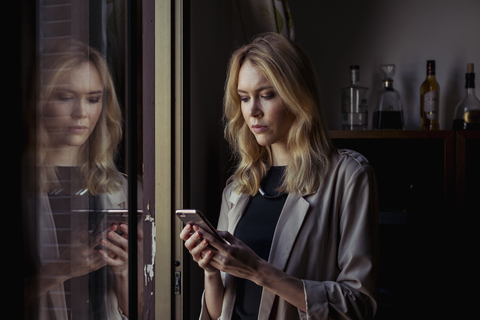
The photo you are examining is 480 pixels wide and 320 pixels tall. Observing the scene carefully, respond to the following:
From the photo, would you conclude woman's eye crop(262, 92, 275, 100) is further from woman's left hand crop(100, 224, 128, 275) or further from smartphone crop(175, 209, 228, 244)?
woman's left hand crop(100, 224, 128, 275)

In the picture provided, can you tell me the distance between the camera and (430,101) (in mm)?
1826

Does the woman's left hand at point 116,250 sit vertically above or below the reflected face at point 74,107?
below

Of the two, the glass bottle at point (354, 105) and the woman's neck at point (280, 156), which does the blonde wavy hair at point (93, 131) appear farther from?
the glass bottle at point (354, 105)

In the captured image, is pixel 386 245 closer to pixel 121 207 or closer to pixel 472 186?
pixel 472 186

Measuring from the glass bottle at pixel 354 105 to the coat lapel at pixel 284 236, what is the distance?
860 mm

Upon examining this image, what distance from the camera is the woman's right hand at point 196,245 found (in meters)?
0.96

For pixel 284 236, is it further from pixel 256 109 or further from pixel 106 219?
pixel 106 219

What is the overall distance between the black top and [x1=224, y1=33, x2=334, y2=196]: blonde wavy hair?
0.04 meters

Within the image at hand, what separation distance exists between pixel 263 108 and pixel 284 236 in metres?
0.38

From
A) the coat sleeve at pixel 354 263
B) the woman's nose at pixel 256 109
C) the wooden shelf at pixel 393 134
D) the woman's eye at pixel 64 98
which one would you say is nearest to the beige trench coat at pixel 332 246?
the coat sleeve at pixel 354 263

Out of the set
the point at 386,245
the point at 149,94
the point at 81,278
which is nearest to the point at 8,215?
the point at 81,278

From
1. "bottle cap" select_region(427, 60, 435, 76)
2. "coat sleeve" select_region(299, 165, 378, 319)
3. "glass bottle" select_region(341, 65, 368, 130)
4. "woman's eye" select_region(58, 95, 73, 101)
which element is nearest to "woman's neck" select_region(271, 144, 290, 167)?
"coat sleeve" select_region(299, 165, 378, 319)

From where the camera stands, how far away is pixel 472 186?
1746 mm

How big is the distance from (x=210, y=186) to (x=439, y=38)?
1.36m
